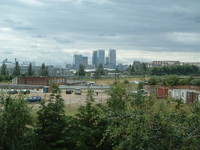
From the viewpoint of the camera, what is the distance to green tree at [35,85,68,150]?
12.8 m

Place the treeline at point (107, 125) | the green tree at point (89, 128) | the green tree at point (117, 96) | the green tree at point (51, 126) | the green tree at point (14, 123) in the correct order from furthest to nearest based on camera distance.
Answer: the green tree at point (117, 96)
the green tree at point (51, 126)
the green tree at point (89, 128)
the green tree at point (14, 123)
the treeline at point (107, 125)

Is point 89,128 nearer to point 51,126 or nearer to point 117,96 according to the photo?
point 51,126

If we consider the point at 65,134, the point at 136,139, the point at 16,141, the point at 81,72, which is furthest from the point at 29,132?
the point at 81,72

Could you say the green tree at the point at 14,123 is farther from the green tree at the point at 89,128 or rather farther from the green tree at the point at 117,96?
the green tree at the point at 117,96

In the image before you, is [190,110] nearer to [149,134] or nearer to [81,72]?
[149,134]

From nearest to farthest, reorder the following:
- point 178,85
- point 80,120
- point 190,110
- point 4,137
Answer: point 190,110 → point 4,137 → point 80,120 → point 178,85

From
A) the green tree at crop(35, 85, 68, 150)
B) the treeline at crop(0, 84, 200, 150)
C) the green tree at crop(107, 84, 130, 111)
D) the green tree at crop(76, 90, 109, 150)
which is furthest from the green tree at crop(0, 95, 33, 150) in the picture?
the green tree at crop(107, 84, 130, 111)

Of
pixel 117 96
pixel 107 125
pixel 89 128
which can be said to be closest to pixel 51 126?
pixel 89 128

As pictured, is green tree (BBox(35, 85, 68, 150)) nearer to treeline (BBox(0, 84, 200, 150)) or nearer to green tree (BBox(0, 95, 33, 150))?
treeline (BBox(0, 84, 200, 150))

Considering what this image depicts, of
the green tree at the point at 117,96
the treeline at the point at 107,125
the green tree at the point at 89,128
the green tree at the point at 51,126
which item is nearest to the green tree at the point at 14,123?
the treeline at the point at 107,125

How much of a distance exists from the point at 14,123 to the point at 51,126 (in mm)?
1685

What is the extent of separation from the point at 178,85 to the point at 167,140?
5779 centimetres

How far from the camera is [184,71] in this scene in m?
132

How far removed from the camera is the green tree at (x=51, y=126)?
12805mm
